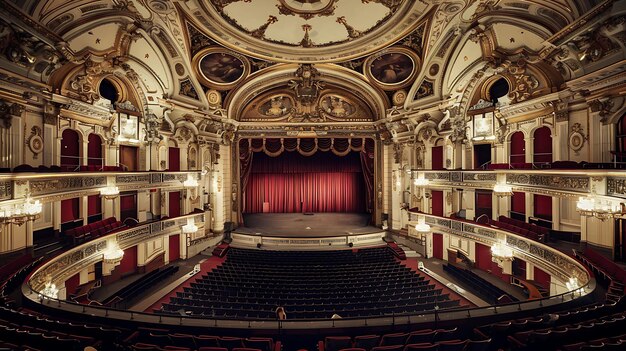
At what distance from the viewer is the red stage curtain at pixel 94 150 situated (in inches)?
444

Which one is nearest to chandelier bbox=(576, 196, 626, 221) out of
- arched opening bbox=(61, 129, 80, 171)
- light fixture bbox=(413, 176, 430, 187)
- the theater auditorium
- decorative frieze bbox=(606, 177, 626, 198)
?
the theater auditorium

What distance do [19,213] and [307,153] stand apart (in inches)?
525

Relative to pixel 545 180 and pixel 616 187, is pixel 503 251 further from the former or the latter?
pixel 616 187

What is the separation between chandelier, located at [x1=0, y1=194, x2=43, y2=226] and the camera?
631 cm

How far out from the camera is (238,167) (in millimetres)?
17547

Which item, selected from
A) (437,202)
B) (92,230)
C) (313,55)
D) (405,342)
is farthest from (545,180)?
(92,230)

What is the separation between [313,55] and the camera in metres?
14.5

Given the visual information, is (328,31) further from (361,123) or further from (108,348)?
(108,348)

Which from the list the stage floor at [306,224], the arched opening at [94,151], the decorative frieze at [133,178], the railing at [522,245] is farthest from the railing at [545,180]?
the arched opening at [94,151]

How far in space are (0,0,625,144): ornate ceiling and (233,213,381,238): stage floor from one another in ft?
18.9

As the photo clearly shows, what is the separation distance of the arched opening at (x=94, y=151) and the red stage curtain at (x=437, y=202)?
50.4 feet

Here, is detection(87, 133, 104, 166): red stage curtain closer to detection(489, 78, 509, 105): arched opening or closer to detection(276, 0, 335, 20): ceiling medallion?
detection(276, 0, 335, 20): ceiling medallion

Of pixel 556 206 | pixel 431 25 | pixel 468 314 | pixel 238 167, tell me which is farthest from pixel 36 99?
pixel 556 206

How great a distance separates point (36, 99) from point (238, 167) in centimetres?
978
